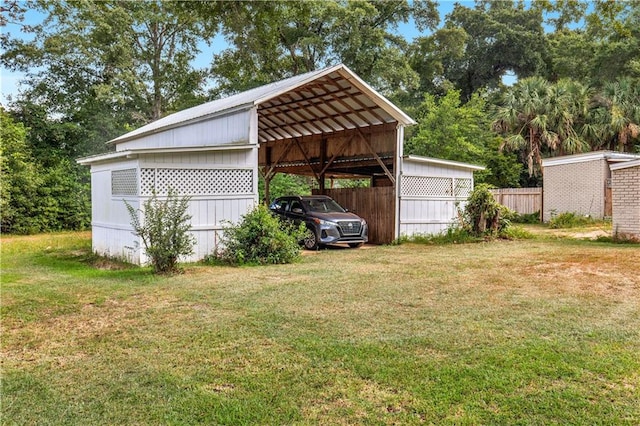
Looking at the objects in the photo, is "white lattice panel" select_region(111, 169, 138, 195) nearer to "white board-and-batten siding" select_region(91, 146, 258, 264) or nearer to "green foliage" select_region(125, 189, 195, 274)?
"white board-and-batten siding" select_region(91, 146, 258, 264)

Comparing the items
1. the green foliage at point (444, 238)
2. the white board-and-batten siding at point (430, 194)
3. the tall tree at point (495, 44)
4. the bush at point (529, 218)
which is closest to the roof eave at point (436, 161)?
the white board-and-batten siding at point (430, 194)

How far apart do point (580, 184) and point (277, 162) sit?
12.9m

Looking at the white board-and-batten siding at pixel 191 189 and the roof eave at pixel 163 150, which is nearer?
the roof eave at pixel 163 150

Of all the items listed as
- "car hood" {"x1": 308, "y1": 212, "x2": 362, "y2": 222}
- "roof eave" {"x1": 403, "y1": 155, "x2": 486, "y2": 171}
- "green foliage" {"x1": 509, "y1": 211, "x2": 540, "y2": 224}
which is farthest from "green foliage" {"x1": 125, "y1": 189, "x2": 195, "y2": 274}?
"green foliage" {"x1": 509, "y1": 211, "x2": 540, "y2": 224}

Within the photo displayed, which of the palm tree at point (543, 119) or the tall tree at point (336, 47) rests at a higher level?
the tall tree at point (336, 47)

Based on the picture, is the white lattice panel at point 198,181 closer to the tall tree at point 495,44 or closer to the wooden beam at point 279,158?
the wooden beam at point 279,158

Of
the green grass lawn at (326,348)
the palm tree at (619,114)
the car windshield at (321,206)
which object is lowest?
the green grass lawn at (326,348)

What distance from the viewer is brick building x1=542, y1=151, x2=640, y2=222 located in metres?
19.0

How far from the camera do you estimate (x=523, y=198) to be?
22531 millimetres

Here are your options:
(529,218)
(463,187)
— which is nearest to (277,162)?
(463,187)

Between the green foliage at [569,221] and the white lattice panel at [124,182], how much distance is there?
1592cm

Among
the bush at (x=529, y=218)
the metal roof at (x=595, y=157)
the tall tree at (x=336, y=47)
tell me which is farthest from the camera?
the tall tree at (x=336, y=47)

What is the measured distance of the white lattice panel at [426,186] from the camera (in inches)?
537

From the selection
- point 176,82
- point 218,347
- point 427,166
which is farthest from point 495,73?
point 218,347
